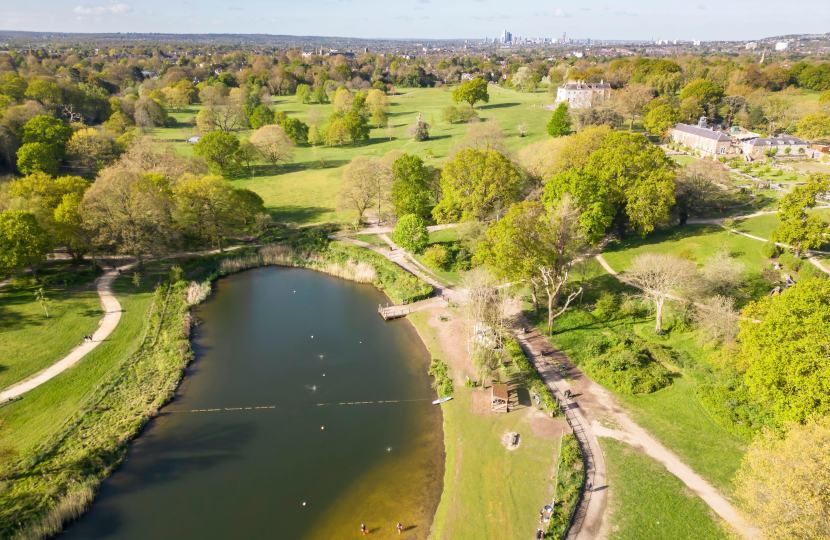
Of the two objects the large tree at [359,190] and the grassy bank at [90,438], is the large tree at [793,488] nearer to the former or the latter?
the grassy bank at [90,438]

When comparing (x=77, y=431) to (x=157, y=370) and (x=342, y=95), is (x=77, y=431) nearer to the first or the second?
(x=157, y=370)

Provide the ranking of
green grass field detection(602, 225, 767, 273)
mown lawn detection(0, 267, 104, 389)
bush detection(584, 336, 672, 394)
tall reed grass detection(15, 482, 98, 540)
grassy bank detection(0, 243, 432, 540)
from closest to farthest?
tall reed grass detection(15, 482, 98, 540) → grassy bank detection(0, 243, 432, 540) → bush detection(584, 336, 672, 394) → mown lawn detection(0, 267, 104, 389) → green grass field detection(602, 225, 767, 273)

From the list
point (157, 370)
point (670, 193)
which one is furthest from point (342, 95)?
point (157, 370)

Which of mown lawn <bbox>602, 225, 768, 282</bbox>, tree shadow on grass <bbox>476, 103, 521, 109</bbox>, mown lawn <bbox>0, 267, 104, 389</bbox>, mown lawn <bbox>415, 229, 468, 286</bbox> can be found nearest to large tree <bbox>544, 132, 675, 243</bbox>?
mown lawn <bbox>602, 225, 768, 282</bbox>

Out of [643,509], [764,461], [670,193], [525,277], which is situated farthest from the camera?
[670,193]

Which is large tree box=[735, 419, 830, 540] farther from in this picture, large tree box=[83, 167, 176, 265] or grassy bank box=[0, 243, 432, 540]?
large tree box=[83, 167, 176, 265]

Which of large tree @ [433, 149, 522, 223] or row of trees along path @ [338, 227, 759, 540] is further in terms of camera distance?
large tree @ [433, 149, 522, 223]
